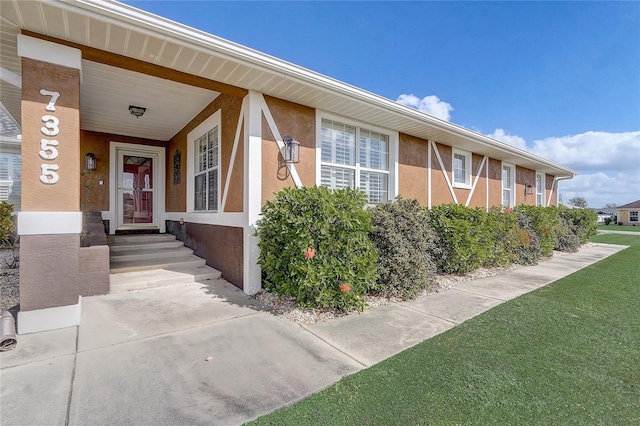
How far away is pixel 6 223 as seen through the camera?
6480mm

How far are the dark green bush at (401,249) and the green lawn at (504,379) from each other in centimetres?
121

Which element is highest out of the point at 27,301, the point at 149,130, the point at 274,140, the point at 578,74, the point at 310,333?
the point at 578,74

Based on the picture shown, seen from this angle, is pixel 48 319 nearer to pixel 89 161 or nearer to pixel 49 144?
pixel 49 144

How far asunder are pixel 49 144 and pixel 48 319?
2.03 m

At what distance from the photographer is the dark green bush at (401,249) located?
186 inches

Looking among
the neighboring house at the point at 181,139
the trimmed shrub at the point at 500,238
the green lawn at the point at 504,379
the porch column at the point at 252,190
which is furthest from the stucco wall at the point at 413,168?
the green lawn at the point at 504,379

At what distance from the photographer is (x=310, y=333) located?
3395mm

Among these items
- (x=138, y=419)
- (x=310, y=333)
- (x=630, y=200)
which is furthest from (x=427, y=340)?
(x=630, y=200)

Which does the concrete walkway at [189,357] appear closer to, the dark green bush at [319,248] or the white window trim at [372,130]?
the dark green bush at [319,248]

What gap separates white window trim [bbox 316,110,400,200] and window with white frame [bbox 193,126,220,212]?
2.04 m

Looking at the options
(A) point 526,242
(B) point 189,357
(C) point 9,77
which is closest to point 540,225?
(A) point 526,242

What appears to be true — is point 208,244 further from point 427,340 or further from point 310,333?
point 427,340

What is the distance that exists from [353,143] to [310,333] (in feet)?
14.2

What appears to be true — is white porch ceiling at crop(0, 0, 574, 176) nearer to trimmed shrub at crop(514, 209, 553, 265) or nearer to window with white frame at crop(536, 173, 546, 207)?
trimmed shrub at crop(514, 209, 553, 265)
